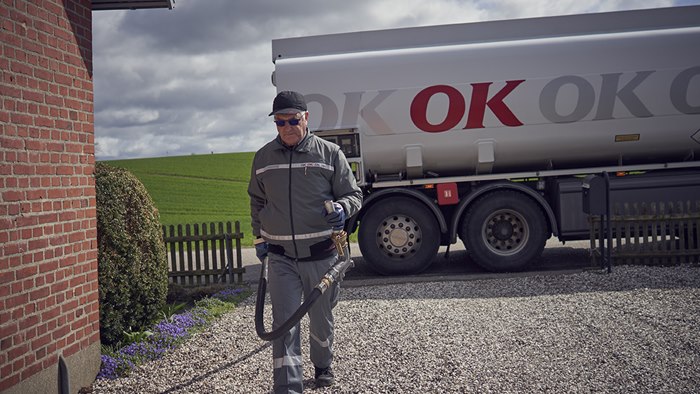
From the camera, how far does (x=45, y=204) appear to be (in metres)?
4.73

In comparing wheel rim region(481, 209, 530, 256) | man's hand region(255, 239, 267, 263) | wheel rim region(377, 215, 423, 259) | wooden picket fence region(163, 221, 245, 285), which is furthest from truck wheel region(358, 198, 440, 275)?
man's hand region(255, 239, 267, 263)

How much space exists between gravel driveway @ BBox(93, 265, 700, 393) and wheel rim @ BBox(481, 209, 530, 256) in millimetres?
2000

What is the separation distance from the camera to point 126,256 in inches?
A: 242

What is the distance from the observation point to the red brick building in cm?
433

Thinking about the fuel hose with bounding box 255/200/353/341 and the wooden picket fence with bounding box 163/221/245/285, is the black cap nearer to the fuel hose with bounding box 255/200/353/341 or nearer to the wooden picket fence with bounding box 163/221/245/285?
the fuel hose with bounding box 255/200/353/341

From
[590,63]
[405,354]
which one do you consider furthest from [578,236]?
[405,354]

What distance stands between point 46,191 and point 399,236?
20.3ft

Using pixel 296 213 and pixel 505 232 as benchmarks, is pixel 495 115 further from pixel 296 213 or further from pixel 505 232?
pixel 296 213

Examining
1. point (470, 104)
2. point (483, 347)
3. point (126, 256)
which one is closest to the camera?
point (483, 347)

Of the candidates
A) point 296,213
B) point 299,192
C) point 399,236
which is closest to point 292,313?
point 296,213

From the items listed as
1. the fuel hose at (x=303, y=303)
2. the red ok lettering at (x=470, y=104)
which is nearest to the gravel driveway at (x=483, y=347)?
the fuel hose at (x=303, y=303)

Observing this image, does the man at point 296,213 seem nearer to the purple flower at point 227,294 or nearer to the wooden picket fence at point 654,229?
the purple flower at point 227,294

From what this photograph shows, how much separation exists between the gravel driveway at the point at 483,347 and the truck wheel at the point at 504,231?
6.12 ft

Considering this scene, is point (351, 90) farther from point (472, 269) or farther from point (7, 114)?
point (7, 114)
